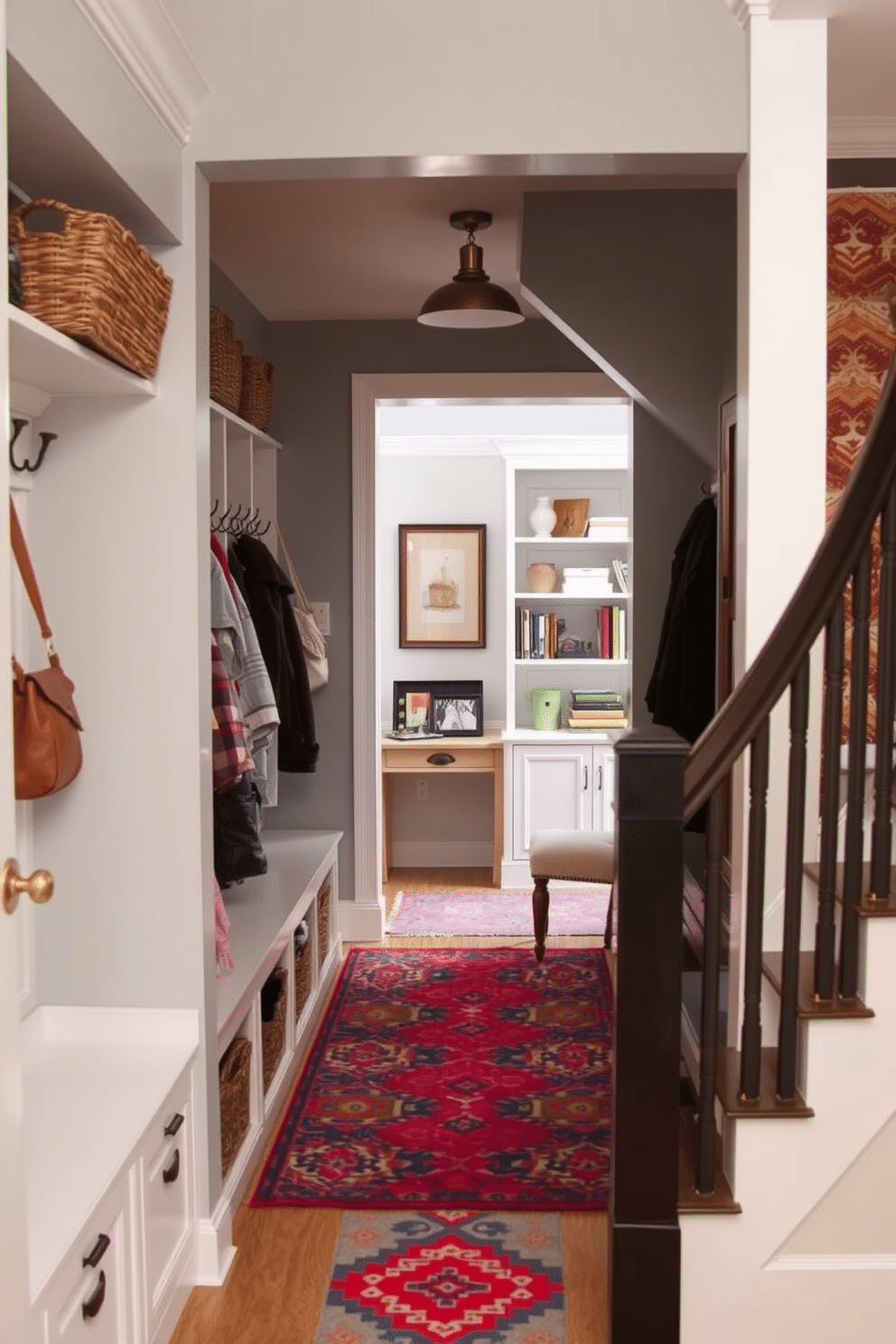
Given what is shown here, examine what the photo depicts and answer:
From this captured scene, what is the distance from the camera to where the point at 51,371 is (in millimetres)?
2234

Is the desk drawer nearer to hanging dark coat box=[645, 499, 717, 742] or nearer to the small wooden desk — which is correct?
the small wooden desk

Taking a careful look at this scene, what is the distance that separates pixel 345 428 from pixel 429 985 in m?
2.27

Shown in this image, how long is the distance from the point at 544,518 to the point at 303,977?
3.32 metres

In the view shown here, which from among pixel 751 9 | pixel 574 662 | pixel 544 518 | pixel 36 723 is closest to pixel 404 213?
pixel 751 9

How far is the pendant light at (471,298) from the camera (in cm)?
397

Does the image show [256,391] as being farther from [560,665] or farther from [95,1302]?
[95,1302]

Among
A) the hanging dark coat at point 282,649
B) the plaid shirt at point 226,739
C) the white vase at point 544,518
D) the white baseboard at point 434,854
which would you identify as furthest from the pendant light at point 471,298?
the white baseboard at point 434,854

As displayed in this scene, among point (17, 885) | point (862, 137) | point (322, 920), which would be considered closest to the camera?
point (17, 885)

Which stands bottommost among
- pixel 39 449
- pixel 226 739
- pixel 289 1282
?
pixel 289 1282

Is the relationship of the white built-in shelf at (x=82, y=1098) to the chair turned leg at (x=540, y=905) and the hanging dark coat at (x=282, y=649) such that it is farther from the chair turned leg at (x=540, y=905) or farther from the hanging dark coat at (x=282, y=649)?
the chair turned leg at (x=540, y=905)

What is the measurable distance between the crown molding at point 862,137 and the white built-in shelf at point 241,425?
192 cm

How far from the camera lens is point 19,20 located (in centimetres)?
182

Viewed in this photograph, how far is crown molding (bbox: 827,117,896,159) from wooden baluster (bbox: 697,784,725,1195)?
5.96 feet

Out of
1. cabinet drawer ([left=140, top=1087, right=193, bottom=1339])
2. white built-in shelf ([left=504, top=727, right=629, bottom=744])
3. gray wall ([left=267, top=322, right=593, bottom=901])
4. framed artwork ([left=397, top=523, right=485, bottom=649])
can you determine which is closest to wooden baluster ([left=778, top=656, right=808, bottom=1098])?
cabinet drawer ([left=140, top=1087, right=193, bottom=1339])
